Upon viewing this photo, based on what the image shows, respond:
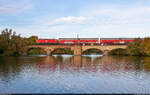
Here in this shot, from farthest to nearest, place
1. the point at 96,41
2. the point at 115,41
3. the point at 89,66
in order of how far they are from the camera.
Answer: the point at 96,41 → the point at 115,41 → the point at 89,66

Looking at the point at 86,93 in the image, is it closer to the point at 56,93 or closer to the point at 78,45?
the point at 56,93

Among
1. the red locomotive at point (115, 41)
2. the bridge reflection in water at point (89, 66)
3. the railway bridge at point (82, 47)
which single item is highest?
the red locomotive at point (115, 41)

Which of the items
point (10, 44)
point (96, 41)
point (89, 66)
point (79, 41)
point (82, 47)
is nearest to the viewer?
point (89, 66)

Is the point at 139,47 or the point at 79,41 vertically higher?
the point at 79,41

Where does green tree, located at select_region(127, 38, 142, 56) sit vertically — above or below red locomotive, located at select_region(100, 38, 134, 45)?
below

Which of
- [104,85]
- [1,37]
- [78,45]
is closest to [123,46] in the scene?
[78,45]

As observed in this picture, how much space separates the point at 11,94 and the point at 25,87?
3333 millimetres

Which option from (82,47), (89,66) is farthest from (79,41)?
(89,66)

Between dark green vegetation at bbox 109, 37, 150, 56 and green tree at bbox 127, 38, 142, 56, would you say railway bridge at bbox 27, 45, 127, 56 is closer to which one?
green tree at bbox 127, 38, 142, 56

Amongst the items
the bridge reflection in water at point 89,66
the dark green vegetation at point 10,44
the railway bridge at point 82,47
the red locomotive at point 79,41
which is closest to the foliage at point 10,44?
the dark green vegetation at point 10,44

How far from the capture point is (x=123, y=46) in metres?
83.4

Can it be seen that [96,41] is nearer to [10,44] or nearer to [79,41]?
[79,41]

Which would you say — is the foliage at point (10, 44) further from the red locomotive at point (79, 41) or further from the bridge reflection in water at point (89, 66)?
the bridge reflection in water at point (89, 66)

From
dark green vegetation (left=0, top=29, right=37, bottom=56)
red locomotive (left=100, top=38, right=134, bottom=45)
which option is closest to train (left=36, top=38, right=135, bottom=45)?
red locomotive (left=100, top=38, right=134, bottom=45)
